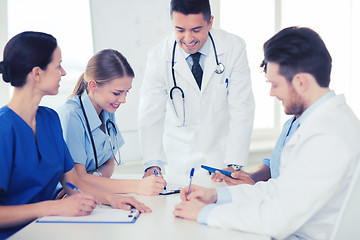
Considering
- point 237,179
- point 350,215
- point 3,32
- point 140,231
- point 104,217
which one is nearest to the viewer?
point 350,215

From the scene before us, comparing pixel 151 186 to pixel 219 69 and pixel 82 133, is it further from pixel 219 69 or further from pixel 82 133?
pixel 219 69

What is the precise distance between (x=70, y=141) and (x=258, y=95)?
2229 mm

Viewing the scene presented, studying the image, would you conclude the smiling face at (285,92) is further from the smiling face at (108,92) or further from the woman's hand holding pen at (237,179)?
the smiling face at (108,92)

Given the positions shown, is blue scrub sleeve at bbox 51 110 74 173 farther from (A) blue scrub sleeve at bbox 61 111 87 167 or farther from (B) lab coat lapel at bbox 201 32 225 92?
(B) lab coat lapel at bbox 201 32 225 92

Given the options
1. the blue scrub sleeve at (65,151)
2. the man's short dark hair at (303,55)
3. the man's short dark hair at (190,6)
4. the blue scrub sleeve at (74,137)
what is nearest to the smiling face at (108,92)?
the blue scrub sleeve at (74,137)

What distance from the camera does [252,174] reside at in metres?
1.64

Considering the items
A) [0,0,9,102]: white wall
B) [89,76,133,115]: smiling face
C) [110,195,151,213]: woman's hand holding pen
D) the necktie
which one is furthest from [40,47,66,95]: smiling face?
[0,0,9,102]: white wall

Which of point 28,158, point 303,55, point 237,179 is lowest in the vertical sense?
point 237,179

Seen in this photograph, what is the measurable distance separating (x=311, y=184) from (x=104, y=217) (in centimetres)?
59

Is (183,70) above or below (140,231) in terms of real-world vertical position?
above

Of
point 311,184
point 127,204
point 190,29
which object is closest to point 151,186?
point 127,204

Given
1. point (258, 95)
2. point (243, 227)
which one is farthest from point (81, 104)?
point (258, 95)

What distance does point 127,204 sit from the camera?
1.26 m

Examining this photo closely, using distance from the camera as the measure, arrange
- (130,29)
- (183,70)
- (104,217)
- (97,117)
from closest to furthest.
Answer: (104,217), (97,117), (183,70), (130,29)
